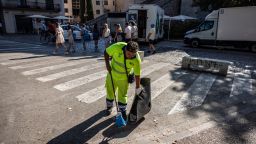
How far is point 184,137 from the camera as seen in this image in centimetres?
420

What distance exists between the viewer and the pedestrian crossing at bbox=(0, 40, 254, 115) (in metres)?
6.03

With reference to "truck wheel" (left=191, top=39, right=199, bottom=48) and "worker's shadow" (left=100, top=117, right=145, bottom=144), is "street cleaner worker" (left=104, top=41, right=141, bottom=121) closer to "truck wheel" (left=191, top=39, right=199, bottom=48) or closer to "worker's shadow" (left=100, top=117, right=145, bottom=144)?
"worker's shadow" (left=100, top=117, right=145, bottom=144)

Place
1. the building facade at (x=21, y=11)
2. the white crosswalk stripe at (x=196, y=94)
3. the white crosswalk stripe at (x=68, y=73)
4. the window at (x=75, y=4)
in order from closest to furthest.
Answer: the white crosswalk stripe at (x=196, y=94) < the white crosswalk stripe at (x=68, y=73) < the building facade at (x=21, y=11) < the window at (x=75, y=4)

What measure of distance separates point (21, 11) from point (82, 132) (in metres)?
36.4

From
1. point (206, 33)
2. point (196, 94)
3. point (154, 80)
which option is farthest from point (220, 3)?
point (196, 94)

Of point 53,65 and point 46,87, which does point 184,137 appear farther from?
point 53,65

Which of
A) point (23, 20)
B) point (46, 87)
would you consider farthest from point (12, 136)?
point (23, 20)

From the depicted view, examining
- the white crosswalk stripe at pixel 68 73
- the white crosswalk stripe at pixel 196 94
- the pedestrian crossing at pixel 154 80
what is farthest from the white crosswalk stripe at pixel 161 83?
the white crosswalk stripe at pixel 68 73

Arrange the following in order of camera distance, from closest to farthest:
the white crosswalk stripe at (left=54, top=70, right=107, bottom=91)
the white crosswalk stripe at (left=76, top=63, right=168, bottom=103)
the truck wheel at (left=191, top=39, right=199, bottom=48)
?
the white crosswalk stripe at (left=76, top=63, right=168, bottom=103), the white crosswalk stripe at (left=54, top=70, right=107, bottom=91), the truck wheel at (left=191, top=39, right=199, bottom=48)

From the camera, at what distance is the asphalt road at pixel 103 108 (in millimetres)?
4172

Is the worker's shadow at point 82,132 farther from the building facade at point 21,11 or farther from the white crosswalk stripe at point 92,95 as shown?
the building facade at point 21,11

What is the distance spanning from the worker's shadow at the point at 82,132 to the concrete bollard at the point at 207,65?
5933 mm

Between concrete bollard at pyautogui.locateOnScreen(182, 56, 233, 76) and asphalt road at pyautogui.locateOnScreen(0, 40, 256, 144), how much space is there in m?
0.33

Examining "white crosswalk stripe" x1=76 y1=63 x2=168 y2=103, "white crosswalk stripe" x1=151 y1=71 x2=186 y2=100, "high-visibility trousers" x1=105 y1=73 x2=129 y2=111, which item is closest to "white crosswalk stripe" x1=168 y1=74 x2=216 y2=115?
"white crosswalk stripe" x1=151 y1=71 x2=186 y2=100
